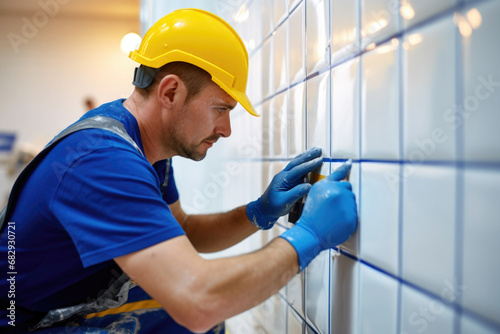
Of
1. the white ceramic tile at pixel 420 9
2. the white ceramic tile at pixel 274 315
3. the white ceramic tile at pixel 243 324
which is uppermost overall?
the white ceramic tile at pixel 420 9

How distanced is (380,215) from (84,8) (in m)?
4.86

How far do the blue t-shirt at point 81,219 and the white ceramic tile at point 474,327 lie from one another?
0.49m

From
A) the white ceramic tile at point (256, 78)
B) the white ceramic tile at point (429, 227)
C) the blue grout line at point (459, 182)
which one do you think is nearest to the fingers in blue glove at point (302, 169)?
the white ceramic tile at point (429, 227)

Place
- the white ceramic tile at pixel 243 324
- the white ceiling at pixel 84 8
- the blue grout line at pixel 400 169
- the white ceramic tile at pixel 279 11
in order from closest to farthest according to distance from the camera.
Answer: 1. the blue grout line at pixel 400 169
2. the white ceramic tile at pixel 279 11
3. the white ceramic tile at pixel 243 324
4. the white ceiling at pixel 84 8

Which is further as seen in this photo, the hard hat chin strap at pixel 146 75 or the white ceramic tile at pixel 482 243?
the hard hat chin strap at pixel 146 75

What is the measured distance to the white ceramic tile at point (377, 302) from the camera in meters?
0.65

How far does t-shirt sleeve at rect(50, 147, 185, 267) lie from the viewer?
2.31ft

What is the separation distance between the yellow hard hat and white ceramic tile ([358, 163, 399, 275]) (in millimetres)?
432

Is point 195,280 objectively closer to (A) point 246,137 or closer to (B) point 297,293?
(B) point 297,293

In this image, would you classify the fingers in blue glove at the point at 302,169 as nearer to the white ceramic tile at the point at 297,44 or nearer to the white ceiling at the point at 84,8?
the white ceramic tile at the point at 297,44

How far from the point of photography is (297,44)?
1076 mm

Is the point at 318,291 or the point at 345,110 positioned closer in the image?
the point at 345,110

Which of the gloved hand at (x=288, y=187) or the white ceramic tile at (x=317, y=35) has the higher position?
the white ceramic tile at (x=317, y=35)

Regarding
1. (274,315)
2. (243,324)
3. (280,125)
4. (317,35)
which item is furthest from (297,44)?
(243,324)
